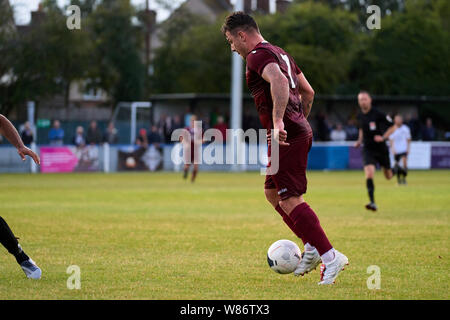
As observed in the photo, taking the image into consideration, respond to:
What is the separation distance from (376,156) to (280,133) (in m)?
10.2

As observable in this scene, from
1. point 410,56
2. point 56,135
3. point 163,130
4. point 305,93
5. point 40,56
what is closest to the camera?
point 305,93

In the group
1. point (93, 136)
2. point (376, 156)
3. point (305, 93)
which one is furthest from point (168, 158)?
point (305, 93)

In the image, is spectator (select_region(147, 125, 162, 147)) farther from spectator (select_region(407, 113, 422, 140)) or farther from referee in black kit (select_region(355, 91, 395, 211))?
referee in black kit (select_region(355, 91, 395, 211))

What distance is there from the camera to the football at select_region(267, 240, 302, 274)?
26.4ft

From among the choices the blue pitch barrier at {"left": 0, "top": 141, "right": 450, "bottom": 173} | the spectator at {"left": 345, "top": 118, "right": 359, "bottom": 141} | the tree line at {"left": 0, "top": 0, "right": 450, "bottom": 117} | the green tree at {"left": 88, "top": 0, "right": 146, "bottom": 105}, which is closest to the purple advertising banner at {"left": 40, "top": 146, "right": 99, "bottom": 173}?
the blue pitch barrier at {"left": 0, "top": 141, "right": 450, "bottom": 173}

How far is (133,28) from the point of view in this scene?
60.5m

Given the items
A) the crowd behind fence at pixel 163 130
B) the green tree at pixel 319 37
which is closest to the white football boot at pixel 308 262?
Answer: the crowd behind fence at pixel 163 130

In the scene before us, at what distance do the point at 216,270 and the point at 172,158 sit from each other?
1086 inches

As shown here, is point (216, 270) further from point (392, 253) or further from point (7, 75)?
point (7, 75)

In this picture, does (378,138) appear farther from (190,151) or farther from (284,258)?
(190,151)

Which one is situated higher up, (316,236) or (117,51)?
(117,51)

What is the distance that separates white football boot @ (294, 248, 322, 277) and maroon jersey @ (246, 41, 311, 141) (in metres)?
1.16

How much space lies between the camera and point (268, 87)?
25.4ft

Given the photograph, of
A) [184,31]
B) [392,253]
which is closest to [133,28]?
[184,31]
